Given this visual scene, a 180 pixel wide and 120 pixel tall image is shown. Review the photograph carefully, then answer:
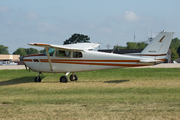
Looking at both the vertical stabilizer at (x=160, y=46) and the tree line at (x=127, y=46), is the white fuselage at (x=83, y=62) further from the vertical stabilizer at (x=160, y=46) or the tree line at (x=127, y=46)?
the tree line at (x=127, y=46)

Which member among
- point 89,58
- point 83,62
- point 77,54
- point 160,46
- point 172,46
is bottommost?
point 83,62

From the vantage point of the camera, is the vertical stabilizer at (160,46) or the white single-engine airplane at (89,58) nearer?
the vertical stabilizer at (160,46)

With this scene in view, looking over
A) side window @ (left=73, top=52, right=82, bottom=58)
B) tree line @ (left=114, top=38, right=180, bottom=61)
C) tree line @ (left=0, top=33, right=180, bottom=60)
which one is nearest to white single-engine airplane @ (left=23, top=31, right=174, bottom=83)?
side window @ (left=73, top=52, right=82, bottom=58)

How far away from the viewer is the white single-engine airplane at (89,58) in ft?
43.9

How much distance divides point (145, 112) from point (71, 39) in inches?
3498

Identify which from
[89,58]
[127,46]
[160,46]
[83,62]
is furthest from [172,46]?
[83,62]

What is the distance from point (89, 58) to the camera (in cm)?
1428

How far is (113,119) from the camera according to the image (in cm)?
574

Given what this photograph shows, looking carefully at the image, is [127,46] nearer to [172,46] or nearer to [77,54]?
[172,46]

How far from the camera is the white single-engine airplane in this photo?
13.4 m

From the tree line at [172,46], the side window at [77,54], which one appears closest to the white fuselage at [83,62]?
the side window at [77,54]

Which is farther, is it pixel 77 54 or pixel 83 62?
pixel 77 54

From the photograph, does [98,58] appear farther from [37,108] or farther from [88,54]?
[37,108]

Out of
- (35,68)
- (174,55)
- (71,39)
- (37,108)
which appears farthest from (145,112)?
(174,55)
